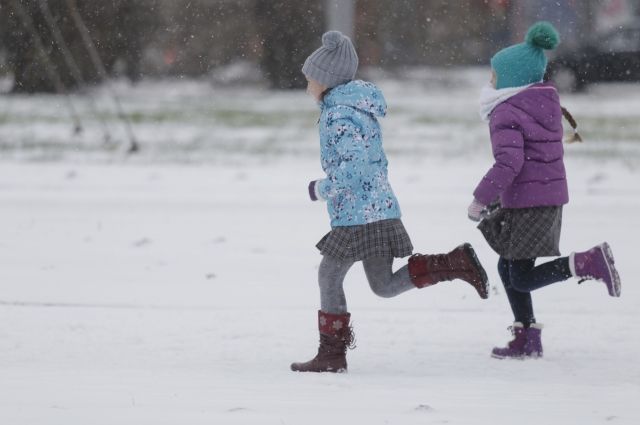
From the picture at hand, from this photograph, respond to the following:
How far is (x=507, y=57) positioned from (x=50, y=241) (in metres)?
3.91

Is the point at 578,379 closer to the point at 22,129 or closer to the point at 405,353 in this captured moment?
the point at 405,353

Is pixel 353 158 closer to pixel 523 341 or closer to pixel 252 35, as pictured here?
pixel 523 341

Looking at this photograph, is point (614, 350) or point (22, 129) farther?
point (22, 129)

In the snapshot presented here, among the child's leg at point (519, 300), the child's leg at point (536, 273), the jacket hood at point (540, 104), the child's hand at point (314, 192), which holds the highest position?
the jacket hood at point (540, 104)

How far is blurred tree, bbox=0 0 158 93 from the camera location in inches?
881

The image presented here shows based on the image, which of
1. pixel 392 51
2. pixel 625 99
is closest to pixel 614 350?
pixel 625 99

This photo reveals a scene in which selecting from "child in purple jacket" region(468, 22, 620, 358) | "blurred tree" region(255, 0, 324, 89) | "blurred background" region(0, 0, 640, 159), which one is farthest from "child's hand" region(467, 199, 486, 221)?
"blurred tree" region(255, 0, 324, 89)

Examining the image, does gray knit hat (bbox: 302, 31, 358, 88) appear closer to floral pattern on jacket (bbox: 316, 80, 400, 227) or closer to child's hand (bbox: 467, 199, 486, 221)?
floral pattern on jacket (bbox: 316, 80, 400, 227)

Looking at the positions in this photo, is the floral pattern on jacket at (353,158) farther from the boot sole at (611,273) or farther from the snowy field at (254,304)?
the boot sole at (611,273)

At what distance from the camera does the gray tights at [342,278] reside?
4.57 metres

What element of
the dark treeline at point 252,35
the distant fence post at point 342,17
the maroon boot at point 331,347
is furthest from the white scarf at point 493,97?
the dark treeline at point 252,35

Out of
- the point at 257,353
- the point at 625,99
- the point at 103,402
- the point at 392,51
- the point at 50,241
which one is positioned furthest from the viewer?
the point at 392,51

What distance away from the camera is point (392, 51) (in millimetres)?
28125

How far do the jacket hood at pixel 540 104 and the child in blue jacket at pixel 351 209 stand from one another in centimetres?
55
